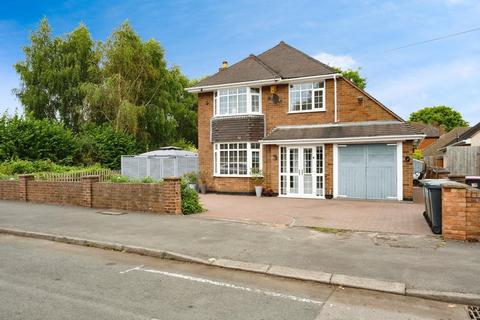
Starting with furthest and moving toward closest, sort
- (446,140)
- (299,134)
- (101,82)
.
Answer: (446,140) < (101,82) < (299,134)

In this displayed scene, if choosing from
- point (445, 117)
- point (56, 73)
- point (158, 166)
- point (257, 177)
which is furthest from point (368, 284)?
point (445, 117)

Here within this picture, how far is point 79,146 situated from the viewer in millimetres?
25219

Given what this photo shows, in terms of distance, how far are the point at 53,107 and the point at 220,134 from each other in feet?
67.7

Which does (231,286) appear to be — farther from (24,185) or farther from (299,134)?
(24,185)

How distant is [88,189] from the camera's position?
500 inches

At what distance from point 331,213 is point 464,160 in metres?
15.1

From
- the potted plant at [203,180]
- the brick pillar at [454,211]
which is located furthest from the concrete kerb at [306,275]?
the potted plant at [203,180]

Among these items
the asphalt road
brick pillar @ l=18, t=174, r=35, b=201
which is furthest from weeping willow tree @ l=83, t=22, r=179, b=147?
the asphalt road

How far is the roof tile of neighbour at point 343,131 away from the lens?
1490cm

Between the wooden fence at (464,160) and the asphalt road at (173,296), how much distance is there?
20.5 m

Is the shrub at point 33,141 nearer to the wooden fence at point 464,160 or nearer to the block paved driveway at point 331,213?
the block paved driveway at point 331,213

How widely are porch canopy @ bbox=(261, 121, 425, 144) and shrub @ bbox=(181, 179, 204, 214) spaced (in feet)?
19.8

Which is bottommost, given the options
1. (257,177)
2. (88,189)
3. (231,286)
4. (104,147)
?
(231,286)

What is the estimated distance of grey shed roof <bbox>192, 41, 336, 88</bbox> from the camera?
17.3 metres
